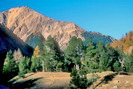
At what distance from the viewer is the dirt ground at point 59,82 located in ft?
289

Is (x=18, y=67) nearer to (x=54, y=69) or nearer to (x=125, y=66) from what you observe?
(x=54, y=69)

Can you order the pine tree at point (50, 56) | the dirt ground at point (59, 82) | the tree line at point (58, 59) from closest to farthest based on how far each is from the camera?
the dirt ground at point (59, 82)
the pine tree at point (50, 56)
the tree line at point (58, 59)

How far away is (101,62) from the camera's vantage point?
123 metres

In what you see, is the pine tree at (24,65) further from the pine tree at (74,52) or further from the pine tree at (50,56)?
the pine tree at (74,52)

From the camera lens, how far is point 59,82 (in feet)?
323

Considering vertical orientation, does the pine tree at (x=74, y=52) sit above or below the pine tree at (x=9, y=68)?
above


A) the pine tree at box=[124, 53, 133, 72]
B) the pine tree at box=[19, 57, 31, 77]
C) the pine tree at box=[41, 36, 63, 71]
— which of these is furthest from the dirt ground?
the pine tree at box=[124, 53, 133, 72]

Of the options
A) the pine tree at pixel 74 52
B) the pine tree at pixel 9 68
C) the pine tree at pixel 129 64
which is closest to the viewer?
the pine tree at pixel 9 68

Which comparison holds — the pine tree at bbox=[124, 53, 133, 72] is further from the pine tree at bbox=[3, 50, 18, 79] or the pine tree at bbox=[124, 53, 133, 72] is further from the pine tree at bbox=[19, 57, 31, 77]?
the pine tree at bbox=[3, 50, 18, 79]

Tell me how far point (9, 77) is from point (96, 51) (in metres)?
38.0

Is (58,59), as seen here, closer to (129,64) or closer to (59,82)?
(59,82)

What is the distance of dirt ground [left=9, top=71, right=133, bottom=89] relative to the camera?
87994mm

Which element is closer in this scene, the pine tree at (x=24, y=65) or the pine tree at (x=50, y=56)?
the pine tree at (x=50, y=56)

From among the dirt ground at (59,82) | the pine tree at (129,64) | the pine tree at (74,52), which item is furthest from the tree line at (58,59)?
the pine tree at (129,64)
